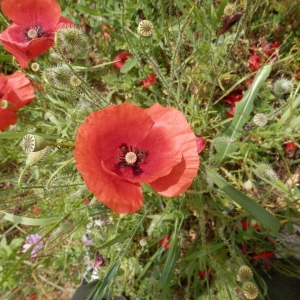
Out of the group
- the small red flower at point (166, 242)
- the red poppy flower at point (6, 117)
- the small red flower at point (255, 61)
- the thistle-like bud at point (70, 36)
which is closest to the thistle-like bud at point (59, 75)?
the thistle-like bud at point (70, 36)

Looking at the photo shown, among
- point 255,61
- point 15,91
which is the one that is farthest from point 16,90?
point 255,61

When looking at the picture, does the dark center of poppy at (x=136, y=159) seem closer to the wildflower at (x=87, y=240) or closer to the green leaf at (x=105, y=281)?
the green leaf at (x=105, y=281)

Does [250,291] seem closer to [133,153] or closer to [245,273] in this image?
[245,273]

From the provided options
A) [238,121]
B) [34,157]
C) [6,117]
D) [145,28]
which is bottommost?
[238,121]

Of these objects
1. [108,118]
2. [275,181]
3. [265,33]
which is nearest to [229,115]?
[265,33]

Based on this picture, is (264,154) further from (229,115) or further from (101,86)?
(101,86)

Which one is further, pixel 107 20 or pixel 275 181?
pixel 107 20
